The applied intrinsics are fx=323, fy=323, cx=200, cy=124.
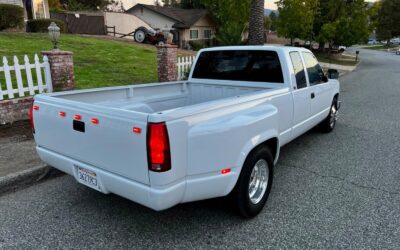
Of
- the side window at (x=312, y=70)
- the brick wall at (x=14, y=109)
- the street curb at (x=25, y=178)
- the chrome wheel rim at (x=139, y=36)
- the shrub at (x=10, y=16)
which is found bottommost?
the street curb at (x=25, y=178)

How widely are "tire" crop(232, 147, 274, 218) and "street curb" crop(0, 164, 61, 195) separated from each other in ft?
9.09

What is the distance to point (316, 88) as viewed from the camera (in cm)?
532

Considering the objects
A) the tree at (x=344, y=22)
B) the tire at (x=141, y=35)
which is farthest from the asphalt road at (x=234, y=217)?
the tree at (x=344, y=22)

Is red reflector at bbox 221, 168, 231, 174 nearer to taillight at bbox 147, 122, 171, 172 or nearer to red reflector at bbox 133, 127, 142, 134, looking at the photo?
taillight at bbox 147, 122, 171, 172

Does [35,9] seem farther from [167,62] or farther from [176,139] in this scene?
[176,139]

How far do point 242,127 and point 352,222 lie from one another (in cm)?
162

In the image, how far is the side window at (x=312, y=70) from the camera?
17.0 feet

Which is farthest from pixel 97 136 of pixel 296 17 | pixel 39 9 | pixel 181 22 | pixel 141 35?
pixel 181 22

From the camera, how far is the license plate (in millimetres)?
3029

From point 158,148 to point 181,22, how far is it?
36.1 metres

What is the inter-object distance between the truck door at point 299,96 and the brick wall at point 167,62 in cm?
560

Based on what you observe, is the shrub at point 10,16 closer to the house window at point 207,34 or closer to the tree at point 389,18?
the house window at point 207,34

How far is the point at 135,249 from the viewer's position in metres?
2.99

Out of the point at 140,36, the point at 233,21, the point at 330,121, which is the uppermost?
the point at 233,21
